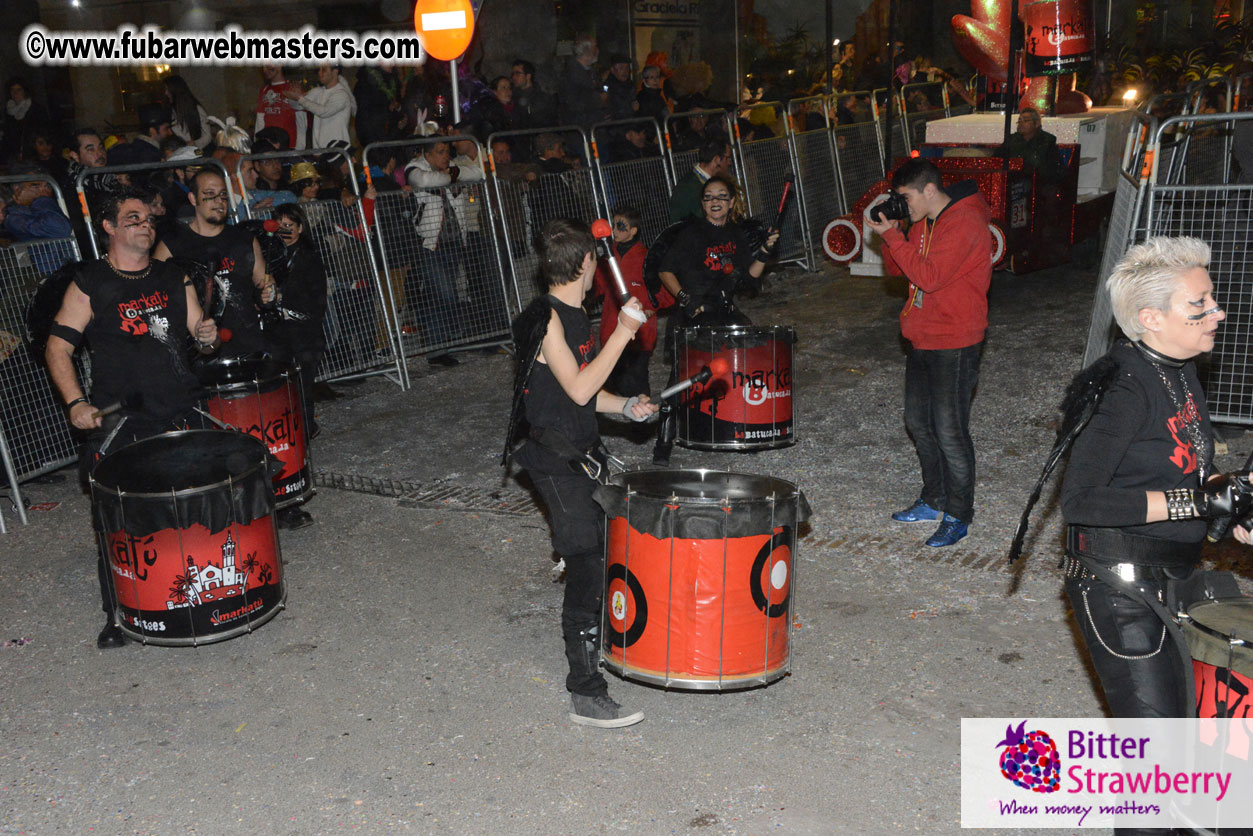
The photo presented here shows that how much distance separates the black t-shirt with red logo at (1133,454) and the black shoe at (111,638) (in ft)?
14.3

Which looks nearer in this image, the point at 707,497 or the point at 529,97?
the point at 707,497

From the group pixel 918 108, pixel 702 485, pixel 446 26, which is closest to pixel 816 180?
pixel 918 108

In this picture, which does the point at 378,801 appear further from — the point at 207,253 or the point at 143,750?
the point at 207,253

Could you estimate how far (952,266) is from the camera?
19.3 ft

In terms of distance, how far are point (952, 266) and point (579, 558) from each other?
8.79 ft

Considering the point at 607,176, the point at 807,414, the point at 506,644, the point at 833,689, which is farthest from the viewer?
the point at 607,176

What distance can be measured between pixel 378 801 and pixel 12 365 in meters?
5.01

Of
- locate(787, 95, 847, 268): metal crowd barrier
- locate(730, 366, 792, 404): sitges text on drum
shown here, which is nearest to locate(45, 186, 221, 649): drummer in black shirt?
locate(730, 366, 792, 404): sitges text on drum

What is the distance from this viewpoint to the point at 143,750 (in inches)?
177

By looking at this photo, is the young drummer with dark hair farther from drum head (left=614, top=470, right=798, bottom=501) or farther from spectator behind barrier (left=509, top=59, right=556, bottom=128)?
spectator behind barrier (left=509, top=59, right=556, bottom=128)

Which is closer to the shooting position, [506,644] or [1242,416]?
[506,644]

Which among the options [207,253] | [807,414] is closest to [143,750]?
[207,253]

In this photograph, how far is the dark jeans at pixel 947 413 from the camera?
19.9 ft

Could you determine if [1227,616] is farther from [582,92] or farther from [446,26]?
[582,92]
